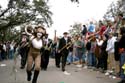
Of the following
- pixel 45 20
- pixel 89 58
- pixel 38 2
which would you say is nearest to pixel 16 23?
pixel 38 2

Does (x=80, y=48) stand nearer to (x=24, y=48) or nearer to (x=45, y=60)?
(x=45, y=60)

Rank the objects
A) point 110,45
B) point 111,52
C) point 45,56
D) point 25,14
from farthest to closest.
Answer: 1. point 25,14
2. point 45,56
3. point 111,52
4. point 110,45

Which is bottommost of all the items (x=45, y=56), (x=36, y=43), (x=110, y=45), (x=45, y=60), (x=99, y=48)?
(x=45, y=60)

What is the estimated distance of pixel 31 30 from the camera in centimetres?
1570

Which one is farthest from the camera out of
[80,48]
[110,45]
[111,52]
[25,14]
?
[25,14]

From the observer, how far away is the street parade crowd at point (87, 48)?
15.3 meters

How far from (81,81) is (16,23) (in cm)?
2920

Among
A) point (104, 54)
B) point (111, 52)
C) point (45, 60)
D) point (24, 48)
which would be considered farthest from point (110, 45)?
point (24, 48)

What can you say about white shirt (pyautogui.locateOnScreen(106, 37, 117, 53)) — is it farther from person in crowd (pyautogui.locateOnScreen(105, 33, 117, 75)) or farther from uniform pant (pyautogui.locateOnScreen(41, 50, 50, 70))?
uniform pant (pyautogui.locateOnScreen(41, 50, 50, 70))

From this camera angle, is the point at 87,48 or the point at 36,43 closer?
the point at 36,43

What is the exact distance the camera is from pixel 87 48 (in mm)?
23938

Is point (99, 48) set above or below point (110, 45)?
below

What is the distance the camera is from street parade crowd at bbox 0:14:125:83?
15.3 metres

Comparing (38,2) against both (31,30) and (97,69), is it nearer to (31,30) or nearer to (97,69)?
(97,69)
